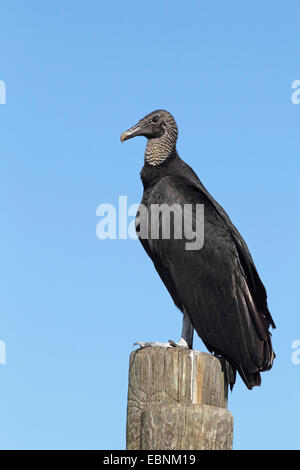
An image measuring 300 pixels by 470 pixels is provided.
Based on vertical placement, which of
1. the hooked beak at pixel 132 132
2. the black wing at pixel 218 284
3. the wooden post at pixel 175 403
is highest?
the hooked beak at pixel 132 132

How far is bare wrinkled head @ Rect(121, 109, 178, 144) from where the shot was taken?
598 cm

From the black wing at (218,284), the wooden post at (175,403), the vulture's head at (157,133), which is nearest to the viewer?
the wooden post at (175,403)

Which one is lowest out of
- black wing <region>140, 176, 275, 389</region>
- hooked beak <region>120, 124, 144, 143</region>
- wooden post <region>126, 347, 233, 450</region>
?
wooden post <region>126, 347, 233, 450</region>

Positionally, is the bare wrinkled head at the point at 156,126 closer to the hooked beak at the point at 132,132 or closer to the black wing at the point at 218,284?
the hooked beak at the point at 132,132

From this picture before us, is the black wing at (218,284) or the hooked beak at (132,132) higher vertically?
the hooked beak at (132,132)

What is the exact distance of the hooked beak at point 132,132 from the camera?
586 centimetres

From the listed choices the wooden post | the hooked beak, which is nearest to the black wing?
the hooked beak

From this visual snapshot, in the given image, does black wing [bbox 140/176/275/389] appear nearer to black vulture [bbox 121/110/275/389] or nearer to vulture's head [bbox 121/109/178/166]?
black vulture [bbox 121/110/275/389]

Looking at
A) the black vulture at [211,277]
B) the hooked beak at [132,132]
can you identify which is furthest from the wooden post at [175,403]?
the hooked beak at [132,132]

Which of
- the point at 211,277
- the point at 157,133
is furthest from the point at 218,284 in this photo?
the point at 157,133

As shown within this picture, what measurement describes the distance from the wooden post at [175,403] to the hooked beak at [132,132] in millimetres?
2548

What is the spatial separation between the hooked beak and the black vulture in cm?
61
